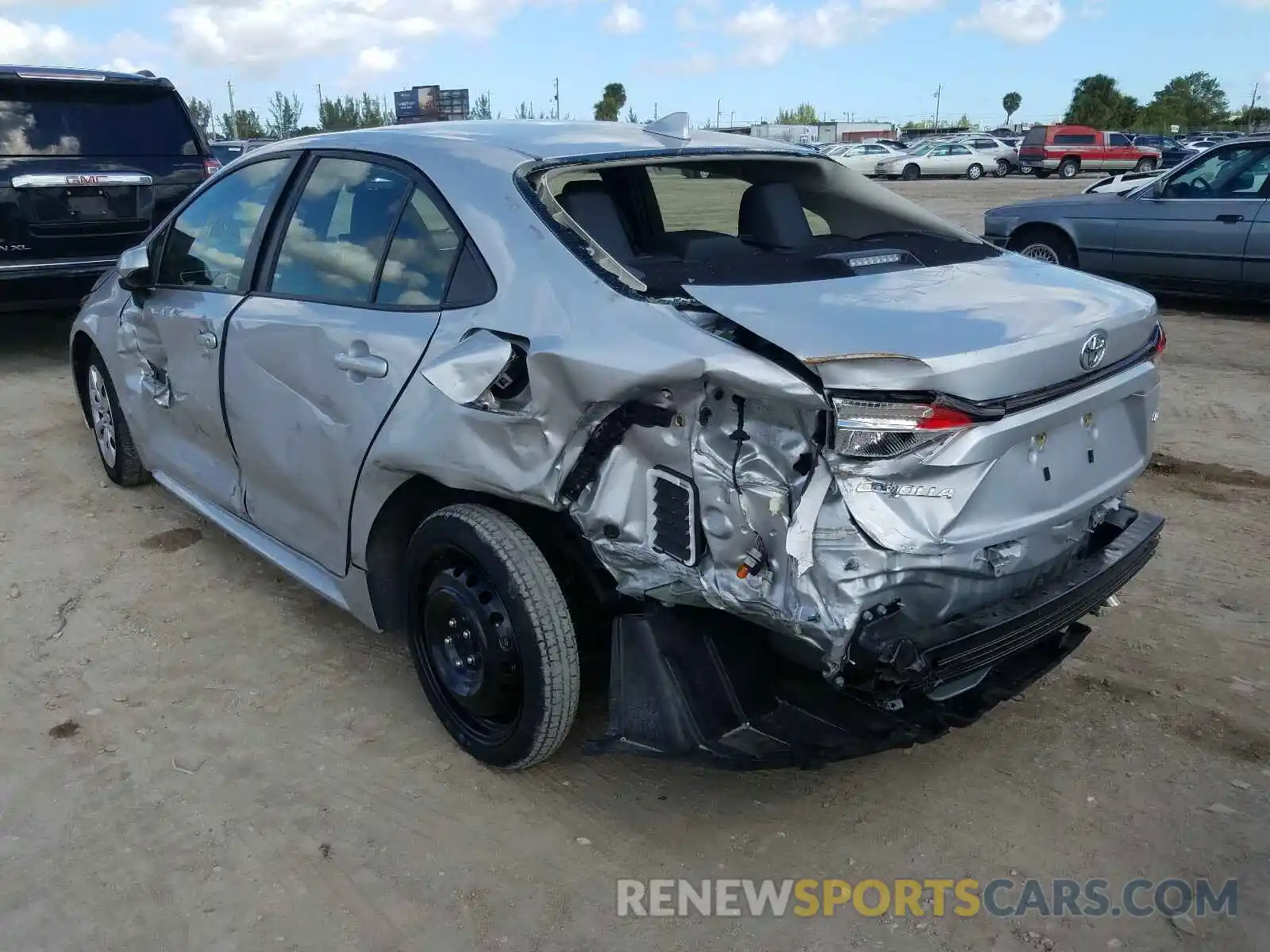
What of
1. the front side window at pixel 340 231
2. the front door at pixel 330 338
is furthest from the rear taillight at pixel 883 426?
the front side window at pixel 340 231

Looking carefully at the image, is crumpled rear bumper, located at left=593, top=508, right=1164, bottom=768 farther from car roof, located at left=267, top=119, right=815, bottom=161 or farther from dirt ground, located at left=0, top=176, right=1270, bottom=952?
car roof, located at left=267, top=119, right=815, bottom=161

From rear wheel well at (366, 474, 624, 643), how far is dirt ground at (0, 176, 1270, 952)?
0.43 m

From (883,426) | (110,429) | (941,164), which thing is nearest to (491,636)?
(883,426)

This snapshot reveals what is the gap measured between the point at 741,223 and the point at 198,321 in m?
1.99

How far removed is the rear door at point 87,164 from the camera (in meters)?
6.94

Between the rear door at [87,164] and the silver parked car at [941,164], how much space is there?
3135 centimetres

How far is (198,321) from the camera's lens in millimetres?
3709

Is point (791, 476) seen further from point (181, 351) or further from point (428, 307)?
point (181, 351)

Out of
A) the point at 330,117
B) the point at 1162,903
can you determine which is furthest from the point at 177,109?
the point at 330,117

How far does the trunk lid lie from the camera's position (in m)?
2.13

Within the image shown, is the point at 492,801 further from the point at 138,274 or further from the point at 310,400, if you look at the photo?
the point at 138,274

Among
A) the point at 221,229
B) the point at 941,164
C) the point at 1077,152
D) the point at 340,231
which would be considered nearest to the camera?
the point at 340,231

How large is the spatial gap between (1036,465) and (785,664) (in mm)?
765

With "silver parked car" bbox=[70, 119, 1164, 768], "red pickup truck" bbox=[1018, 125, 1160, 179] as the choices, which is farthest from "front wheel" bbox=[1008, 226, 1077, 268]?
"red pickup truck" bbox=[1018, 125, 1160, 179]
